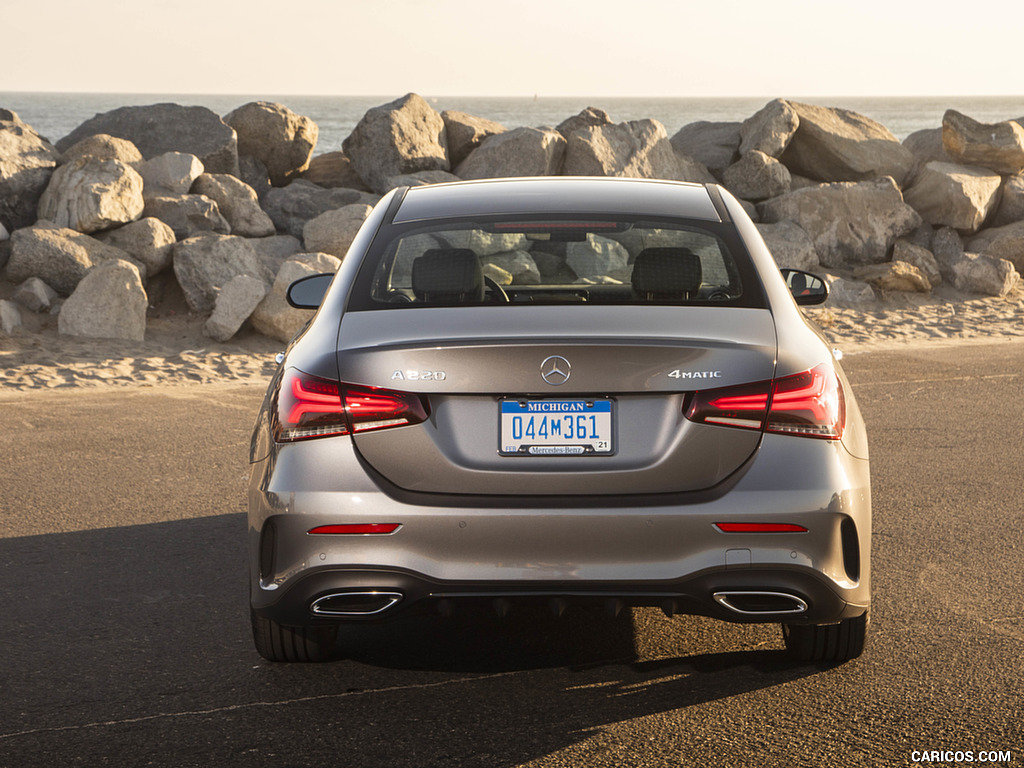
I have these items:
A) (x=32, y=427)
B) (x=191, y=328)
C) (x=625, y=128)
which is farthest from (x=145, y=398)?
(x=625, y=128)

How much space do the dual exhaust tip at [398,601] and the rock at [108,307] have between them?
8.80m

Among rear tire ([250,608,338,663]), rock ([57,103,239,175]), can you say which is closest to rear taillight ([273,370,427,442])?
rear tire ([250,608,338,663])

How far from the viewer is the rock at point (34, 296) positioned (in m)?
12.1

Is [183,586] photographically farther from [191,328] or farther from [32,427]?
[191,328]

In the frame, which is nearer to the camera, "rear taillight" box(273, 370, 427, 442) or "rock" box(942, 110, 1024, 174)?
"rear taillight" box(273, 370, 427, 442)

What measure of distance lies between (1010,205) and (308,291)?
15.3m

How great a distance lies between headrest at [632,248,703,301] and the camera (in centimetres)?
389

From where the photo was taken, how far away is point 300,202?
16.2m

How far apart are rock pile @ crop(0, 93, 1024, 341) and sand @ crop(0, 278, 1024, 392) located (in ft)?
0.75

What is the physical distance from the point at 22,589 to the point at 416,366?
2587mm

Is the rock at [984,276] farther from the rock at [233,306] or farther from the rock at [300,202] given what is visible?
the rock at [233,306]

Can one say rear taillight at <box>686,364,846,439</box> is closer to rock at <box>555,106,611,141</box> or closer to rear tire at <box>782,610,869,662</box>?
rear tire at <box>782,610,869,662</box>

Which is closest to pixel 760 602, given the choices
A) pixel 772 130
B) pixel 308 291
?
pixel 308 291

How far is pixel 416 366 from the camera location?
10.9 feet
